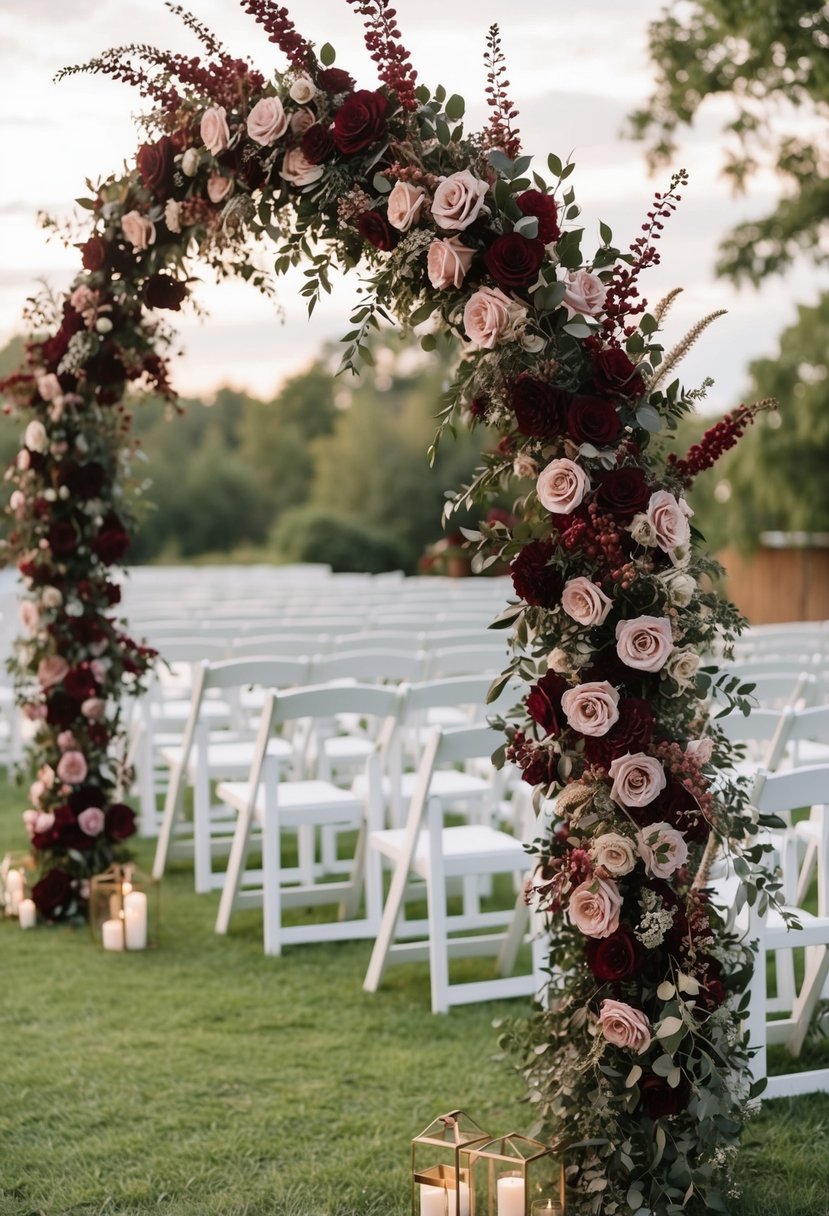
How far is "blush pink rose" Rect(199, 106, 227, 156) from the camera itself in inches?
144

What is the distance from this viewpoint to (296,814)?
18.3ft

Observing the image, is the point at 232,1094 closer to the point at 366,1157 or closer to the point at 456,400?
the point at 366,1157

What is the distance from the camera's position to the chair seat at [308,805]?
18.3 feet

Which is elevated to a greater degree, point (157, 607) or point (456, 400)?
point (456, 400)

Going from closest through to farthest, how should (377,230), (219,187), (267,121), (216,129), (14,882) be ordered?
(377,230) < (267,121) < (216,129) < (219,187) < (14,882)

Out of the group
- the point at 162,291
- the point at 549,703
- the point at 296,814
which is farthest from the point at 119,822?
the point at 549,703

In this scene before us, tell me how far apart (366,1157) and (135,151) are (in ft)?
10.2

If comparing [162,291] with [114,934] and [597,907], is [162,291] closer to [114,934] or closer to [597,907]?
[114,934]

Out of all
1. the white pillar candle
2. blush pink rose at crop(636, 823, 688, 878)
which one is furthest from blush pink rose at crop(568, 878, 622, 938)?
the white pillar candle

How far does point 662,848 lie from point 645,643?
463 mm

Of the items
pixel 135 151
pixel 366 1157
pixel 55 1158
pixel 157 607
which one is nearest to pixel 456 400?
pixel 135 151

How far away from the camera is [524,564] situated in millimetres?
3262

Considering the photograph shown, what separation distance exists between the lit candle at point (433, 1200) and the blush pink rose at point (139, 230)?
9.97 ft

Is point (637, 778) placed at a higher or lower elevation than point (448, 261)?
lower
